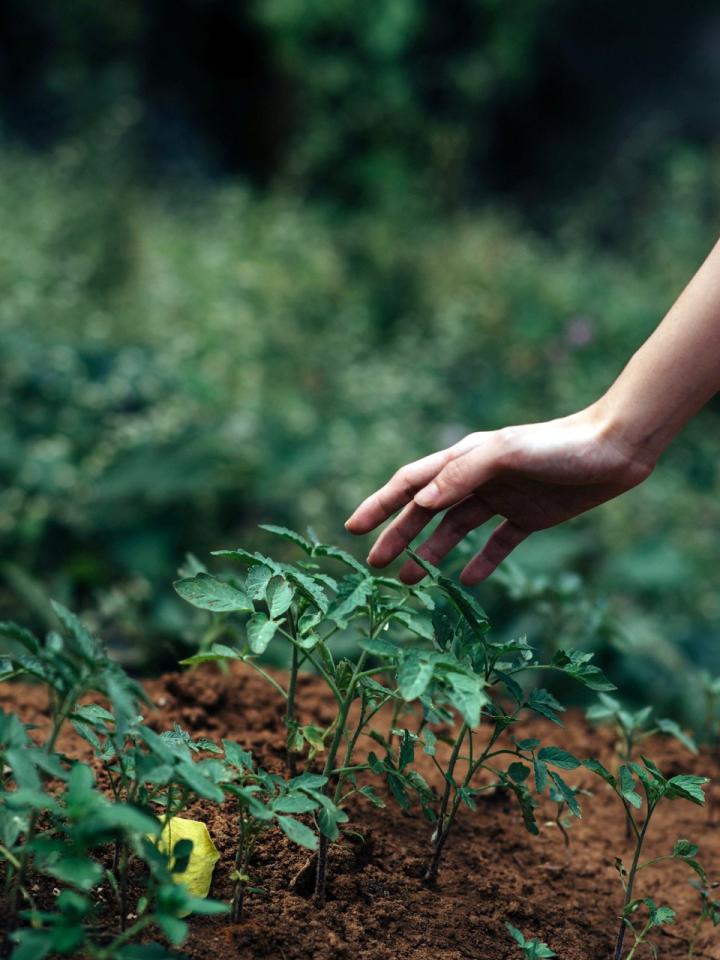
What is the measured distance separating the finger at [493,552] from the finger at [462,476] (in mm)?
189

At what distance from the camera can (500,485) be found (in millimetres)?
1630

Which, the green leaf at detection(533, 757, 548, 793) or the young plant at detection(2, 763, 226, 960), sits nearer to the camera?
the young plant at detection(2, 763, 226, 960)

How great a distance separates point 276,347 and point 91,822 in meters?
4.86

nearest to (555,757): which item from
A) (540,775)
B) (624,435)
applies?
(540,775)

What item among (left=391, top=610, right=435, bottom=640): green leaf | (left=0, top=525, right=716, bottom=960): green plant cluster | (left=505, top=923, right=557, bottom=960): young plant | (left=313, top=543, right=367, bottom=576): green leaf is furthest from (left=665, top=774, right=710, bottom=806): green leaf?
(left=313, top=543, right=367, bottom=576): green leaf

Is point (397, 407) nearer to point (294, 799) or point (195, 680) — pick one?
point (195, 680)

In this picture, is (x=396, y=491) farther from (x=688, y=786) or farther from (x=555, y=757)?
(x=688, y=786)

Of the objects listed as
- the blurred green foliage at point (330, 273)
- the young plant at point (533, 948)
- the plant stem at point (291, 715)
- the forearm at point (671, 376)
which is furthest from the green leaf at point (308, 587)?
the blurred green foliage at point (330, 273)

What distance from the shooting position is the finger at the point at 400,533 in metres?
1.54

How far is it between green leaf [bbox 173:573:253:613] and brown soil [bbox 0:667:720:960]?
1.10 feet

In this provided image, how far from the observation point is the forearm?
1505 mm

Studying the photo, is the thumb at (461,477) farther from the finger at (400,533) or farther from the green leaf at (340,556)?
the green leaf at (340,556)

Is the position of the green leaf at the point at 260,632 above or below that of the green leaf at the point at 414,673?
above

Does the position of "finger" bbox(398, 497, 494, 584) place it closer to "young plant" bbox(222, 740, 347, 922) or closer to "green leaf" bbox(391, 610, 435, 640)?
"green leaf" bbox(391, 610, 435, 640)
